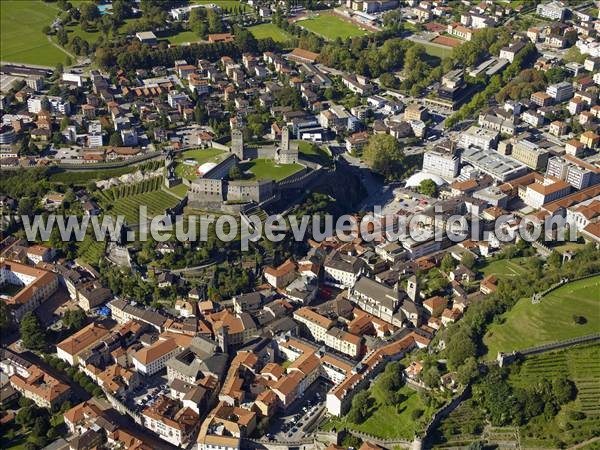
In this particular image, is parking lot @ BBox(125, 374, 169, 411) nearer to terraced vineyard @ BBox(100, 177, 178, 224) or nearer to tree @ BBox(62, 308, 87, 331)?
tree @ BBox(62, 308, 87, 331)

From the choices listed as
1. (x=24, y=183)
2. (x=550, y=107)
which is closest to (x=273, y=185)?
(x=24, y=183)

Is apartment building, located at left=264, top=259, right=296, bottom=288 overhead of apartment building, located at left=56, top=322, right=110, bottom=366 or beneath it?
overhead

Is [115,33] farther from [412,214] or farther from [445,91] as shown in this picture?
[412,214]

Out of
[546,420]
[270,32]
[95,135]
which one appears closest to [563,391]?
[546,420]

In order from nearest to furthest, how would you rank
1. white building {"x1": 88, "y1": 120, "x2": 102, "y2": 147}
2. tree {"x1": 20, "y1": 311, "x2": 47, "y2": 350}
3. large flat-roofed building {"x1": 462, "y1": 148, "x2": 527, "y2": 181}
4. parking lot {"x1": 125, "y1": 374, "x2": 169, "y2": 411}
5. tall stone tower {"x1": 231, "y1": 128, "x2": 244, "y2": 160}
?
parking lot {"x1": 125, "y1": 374, "x2": 169, "y2": 411} < tree {"x1": 20, "y1": 311, "x2": 47, "y2": 350} < tall stone tower {"x1": 231, "y1": 128, "x2": 244, "y2": 160} < large flat-roofed building {"x1": 462, "y1": 148, "x2": 527, "y2": 181} < white building {"x1": 88, "y1": 120, "x2": 102, "y2": 147}

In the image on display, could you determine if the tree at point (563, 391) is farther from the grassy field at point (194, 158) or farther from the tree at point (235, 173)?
the grassy field at point (194, 158)

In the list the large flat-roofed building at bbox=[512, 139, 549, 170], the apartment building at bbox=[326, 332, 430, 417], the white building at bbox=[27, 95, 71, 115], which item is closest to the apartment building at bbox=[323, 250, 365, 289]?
the apartment building at bbox=[326, 332, 430, 417]
